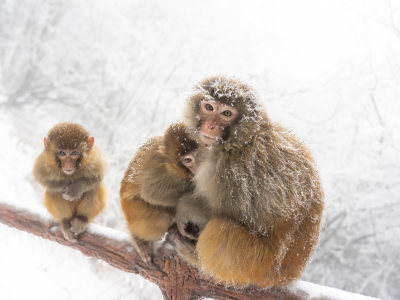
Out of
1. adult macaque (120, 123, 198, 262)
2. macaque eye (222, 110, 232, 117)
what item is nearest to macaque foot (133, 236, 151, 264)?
adult macaque (120, 123, 198, 262)

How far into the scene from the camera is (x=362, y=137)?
6211mm

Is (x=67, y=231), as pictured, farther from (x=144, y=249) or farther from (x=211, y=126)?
(x=211, y=126)

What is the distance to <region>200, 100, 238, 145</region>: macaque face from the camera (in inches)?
61.4

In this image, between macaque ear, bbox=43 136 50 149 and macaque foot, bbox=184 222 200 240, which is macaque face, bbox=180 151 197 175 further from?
macaque ear, bbox=43 136 50 149

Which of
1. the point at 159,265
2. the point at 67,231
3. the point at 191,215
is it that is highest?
the point at 191,215

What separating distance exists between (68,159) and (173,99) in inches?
208

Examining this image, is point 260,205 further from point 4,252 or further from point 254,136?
point 4,252

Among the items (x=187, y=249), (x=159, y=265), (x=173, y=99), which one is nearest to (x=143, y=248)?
(x=159, y=265)

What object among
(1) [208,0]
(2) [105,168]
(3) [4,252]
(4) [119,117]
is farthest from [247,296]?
(1) [208,0]

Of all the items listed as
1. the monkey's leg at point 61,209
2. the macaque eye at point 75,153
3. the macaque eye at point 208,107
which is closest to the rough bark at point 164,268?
the monkey's leg at point 61,209

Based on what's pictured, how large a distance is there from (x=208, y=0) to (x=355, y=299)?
7747mm

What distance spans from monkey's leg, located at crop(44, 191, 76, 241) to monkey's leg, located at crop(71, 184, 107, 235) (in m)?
0.05

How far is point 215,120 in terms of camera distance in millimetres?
1599

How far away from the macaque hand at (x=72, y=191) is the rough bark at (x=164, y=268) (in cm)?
29
